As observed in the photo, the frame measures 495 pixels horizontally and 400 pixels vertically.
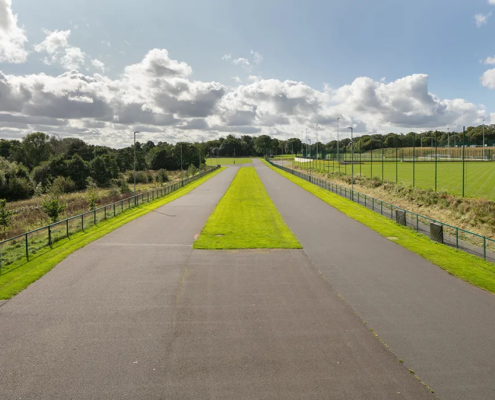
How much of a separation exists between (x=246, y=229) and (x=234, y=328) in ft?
41.1

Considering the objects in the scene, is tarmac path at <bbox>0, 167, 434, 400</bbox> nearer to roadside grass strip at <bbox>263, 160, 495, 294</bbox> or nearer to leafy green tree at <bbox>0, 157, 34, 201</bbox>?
roadside grass strip at <bbox>263, 160, 495, 294</bbox>

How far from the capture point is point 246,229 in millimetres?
21578

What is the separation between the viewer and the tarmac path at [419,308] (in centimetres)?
725

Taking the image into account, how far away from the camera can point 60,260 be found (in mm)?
15000

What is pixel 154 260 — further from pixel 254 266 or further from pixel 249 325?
pixel 249 325

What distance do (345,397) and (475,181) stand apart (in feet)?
139

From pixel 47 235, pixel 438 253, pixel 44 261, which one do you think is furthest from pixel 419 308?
pixel 47 235

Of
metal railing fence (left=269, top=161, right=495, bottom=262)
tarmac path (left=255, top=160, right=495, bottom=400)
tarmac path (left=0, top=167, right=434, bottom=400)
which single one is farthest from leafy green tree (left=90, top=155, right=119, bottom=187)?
tarmac path (left=255, top=160, right=495, bottom=400)

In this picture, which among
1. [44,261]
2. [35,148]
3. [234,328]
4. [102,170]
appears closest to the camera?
[234,328]

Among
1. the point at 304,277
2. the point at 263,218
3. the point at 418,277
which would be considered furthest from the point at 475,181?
the point at 304,277

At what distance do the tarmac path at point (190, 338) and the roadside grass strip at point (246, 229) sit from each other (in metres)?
3.15

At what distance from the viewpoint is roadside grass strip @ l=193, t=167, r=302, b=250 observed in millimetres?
17766

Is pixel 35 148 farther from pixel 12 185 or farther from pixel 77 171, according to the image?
pixel 12 185

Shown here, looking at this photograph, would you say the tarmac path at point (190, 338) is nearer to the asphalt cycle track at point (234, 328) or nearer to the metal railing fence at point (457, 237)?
the asphalt cycle track at point (234, 328)
